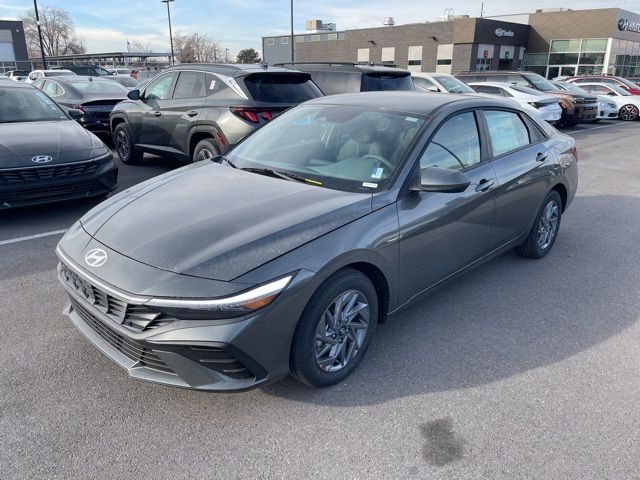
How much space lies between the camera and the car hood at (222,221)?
2.57m

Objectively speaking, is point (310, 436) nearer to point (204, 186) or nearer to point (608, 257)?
point (204, 186)

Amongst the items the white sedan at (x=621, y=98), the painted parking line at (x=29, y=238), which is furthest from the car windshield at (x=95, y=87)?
the white sedan at (x=621, y=98)

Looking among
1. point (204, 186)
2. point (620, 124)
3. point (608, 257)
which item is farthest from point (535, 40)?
point (204, 186)

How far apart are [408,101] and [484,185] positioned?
86cm

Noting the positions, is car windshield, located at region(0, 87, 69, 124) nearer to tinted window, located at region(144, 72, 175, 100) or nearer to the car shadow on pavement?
tinted window, located at region(144, 72, 175, 100)

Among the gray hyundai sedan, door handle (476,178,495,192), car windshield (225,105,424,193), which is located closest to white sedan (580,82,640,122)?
the gray hyundai sedan

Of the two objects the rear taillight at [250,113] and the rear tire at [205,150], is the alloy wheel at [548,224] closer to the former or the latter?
the rear taillight at [250,113]

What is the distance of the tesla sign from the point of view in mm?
41656

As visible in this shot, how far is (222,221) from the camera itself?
9.39 ft

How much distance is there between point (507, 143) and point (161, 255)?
10.3 feet

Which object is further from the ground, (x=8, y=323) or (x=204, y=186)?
(x=204, y=186)

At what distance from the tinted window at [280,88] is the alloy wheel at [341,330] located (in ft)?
16.0

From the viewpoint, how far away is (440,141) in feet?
11.9

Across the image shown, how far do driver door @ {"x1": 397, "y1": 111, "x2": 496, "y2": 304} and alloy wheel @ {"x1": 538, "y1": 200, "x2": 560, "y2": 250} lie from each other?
1.20m
